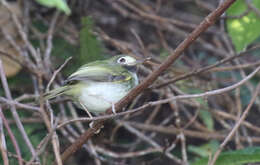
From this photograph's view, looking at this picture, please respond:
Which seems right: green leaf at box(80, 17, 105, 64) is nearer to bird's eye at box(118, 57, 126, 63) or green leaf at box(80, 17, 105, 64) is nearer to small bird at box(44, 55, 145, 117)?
bird's eye at box(118, 57, 126, 63)

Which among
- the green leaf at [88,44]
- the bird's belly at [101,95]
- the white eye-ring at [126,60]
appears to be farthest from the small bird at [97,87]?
the green leaf at [88,44]

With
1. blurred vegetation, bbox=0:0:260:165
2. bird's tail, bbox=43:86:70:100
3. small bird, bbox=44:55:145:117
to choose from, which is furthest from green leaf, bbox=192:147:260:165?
bird's tail, bbox=43:86:70:100

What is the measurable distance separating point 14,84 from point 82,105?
1421 millimetres

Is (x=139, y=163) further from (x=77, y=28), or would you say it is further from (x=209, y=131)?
(x=77, y=28)

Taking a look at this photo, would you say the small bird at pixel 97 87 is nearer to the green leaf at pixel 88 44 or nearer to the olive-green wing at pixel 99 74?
the olive-green wing at pixel 99 74

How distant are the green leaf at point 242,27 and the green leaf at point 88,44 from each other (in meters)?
1.30

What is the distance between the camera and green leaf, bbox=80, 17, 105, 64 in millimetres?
3561

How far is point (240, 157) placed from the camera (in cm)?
247

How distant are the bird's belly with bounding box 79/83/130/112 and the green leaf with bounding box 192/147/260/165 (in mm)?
853

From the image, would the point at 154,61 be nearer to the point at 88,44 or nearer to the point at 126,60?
the point at 88,44

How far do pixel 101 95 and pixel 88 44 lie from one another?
105 centimetres

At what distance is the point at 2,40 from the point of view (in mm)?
4020

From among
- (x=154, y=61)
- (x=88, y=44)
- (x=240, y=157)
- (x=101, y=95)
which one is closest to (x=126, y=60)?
(x=101, y=95)

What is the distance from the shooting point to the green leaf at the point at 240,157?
7.88 feet
